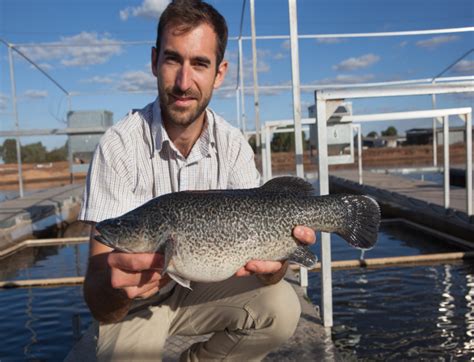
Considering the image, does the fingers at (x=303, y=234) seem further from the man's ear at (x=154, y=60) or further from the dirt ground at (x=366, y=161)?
the dirt ground at (x=366, y=161)

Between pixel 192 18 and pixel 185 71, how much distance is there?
31 centimetres

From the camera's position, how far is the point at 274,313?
311cm

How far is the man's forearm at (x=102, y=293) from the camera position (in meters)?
2.67

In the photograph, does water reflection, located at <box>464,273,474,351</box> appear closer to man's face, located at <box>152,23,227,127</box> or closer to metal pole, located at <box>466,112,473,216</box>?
metal pole, located at <box>466,112,473,216</box>

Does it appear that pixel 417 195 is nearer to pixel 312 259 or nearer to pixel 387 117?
pixel 387 117

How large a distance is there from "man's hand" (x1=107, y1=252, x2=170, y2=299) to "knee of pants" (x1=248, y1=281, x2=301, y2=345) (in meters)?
0.80

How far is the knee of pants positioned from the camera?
3111 millimetres

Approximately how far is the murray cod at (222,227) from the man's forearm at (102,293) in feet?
1.18

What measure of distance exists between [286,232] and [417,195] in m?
10.3

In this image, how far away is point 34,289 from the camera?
22.8 ft

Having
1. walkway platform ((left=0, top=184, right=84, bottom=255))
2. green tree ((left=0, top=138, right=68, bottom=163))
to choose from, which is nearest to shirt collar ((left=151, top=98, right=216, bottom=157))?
walkway platform ((left=0, top=184, right=84, bottom=255))

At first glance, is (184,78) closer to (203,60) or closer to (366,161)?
(203,60)

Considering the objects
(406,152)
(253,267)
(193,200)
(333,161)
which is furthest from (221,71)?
(406,152)

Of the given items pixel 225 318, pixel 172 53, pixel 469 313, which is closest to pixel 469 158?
pixel 469 313
